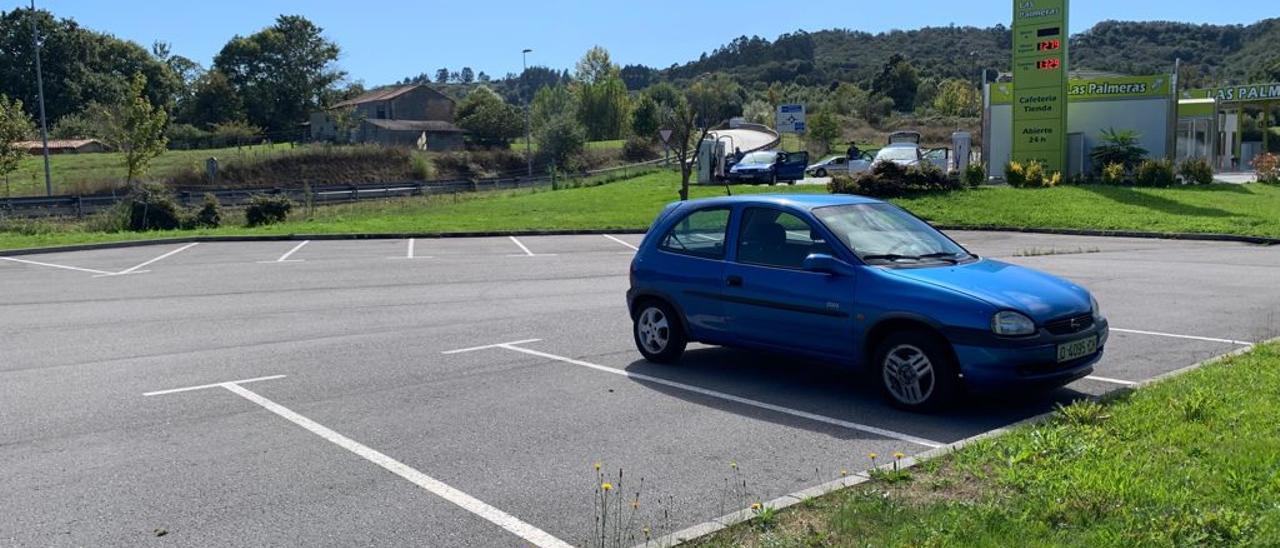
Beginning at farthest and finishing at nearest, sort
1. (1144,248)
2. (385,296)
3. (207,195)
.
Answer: (207,195) → (1144,248) → (385,296)

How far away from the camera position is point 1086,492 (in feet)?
15.5

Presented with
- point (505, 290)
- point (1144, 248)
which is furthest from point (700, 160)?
point (505, 290)

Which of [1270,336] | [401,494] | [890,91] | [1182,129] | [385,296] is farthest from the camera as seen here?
[890,91]

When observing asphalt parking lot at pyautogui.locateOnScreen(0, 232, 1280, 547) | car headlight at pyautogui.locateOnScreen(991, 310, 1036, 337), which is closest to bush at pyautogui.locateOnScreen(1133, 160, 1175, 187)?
asphalt parking lot at pyautogui.locateOnScreen(0, 232, 1280, 547)

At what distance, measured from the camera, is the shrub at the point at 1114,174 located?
31.1 m

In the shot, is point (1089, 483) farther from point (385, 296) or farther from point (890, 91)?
point (890, 91)

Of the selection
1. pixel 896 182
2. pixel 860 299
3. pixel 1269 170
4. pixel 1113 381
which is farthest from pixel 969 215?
pixel 860 299

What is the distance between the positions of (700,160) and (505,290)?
27.8 meters

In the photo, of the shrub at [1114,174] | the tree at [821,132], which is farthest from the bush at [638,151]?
the shrub at [1114,174]

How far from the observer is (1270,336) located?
31.5 ft

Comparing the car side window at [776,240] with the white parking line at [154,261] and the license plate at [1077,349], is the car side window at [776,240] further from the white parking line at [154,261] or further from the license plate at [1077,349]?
the white parking line at [154,261]

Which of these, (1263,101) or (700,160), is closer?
(700,160)

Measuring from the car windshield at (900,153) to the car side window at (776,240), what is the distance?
31873 millimetres

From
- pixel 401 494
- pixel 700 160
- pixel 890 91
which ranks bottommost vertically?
pixel 401 494
